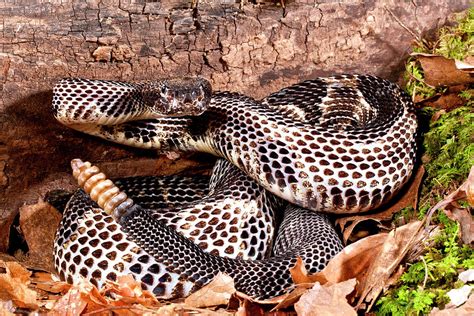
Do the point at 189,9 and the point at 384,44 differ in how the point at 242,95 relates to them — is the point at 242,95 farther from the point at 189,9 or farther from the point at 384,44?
the point at 384,44

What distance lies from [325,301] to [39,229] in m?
3.21

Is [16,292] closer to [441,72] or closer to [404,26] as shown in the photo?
[441,72]

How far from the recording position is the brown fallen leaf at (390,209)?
6254 mm

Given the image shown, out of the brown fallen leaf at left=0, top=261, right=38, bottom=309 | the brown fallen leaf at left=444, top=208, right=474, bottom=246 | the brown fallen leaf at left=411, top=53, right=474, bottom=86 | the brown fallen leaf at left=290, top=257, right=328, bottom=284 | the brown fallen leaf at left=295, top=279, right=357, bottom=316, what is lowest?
the brown fallen leaf at left=0, top=261, right=38, bottom=309

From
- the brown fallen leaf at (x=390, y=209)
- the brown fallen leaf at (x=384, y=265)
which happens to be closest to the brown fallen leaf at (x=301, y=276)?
the brown fallen leaf at (x=384, y=265)

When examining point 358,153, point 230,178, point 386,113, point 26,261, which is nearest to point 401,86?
point 386,113

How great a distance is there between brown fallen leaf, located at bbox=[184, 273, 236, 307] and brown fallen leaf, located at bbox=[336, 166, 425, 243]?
1.70 meters

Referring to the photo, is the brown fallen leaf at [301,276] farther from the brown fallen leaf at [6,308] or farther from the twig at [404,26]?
the twig at [404,26]

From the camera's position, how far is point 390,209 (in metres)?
6.33

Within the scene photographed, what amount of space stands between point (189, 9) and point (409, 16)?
223 centimetres

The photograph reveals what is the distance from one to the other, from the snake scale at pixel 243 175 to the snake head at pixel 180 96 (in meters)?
0.01

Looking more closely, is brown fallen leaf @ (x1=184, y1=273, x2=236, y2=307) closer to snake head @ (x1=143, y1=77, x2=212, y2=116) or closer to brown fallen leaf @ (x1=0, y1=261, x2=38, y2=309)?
brown fallen leaf @ (x1=0, y1=261, x2=38, y2=309)

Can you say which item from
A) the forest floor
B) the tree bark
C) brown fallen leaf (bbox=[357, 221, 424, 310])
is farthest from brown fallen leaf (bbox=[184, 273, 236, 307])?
the tree bark

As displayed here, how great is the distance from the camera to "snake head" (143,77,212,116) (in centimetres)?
603
